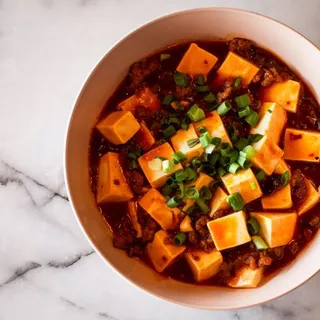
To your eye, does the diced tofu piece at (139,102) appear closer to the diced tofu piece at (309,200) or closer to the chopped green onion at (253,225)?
the chopped green onion at (253,225)

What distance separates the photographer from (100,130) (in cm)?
264

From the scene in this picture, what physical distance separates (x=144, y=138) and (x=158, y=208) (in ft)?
1.05

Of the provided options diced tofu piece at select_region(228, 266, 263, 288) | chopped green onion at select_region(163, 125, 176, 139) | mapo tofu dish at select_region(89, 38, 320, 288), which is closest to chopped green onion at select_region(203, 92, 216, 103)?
mapo tofu dish at select_region(89, 38, 320, 288)

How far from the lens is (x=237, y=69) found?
2656 mm

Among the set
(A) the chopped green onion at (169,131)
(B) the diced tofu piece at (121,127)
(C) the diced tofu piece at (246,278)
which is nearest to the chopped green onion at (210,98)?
(A) the chopped green onion at (169,131)

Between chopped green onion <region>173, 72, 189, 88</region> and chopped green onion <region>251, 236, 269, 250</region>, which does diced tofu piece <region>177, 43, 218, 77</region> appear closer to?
chopped green onion <region>173, 72, 189, 88</region>

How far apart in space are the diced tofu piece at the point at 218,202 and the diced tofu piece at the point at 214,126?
23 cm

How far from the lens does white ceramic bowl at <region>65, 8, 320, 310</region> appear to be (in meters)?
2.52

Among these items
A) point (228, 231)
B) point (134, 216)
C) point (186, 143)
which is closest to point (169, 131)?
point (186, 143)

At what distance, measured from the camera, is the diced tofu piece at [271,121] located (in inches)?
102

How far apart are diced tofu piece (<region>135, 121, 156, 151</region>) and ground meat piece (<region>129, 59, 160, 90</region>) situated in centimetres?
19

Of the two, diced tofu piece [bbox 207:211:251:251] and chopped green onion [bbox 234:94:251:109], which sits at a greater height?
chopped green onion [bbox 234:94:251:109]

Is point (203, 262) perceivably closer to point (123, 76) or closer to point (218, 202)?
point (218, 202)

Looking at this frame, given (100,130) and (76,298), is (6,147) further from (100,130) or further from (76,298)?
(76,298)
